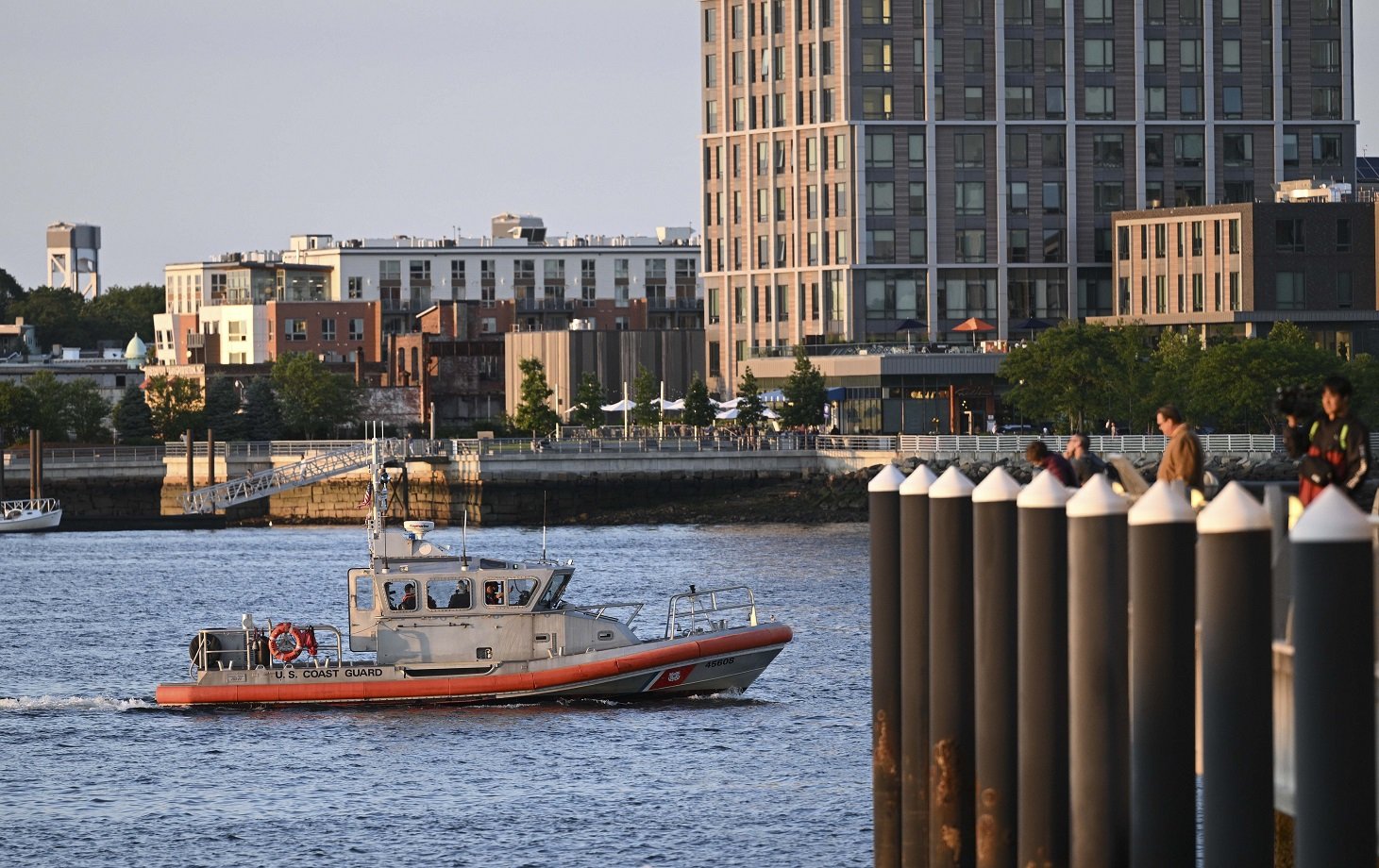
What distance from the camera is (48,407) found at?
144 m

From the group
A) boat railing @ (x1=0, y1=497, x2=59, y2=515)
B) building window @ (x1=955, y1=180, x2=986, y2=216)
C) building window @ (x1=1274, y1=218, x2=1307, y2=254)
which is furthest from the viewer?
building window @ (x1=955, y1=180, x2=986, y2=216)

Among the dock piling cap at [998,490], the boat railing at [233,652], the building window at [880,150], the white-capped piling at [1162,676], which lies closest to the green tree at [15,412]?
the building window at [880,150]

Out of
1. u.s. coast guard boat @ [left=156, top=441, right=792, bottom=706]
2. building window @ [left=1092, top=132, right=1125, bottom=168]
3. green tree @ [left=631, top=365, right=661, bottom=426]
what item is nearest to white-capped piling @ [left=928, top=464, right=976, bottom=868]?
u.s. coast guard boat @ [left=156, top=441, right=792, bottom=706]

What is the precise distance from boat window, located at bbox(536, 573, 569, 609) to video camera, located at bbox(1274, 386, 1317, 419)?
2649cm

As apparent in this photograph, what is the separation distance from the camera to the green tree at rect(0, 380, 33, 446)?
138 m

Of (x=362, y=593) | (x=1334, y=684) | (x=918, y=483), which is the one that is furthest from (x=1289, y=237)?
(x=1334, y=684)

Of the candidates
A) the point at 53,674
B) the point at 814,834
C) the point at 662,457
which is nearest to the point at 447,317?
the point at 662,457

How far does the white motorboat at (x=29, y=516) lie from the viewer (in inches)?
4267

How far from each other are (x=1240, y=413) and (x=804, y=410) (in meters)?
24.8

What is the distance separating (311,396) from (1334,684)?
474 feet

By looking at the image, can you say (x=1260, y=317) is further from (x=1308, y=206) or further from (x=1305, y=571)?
(x=1305, y=571)

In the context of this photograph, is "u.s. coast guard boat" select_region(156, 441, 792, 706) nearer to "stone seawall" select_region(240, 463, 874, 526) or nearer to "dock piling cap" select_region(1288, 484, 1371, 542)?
"dock piling cap" select_region(1288, 484, 1371, 542)

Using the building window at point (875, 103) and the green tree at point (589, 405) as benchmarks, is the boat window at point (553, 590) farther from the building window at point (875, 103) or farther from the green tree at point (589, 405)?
the building window at point (875, 103)

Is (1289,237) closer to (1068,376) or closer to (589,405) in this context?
(1068,376)
